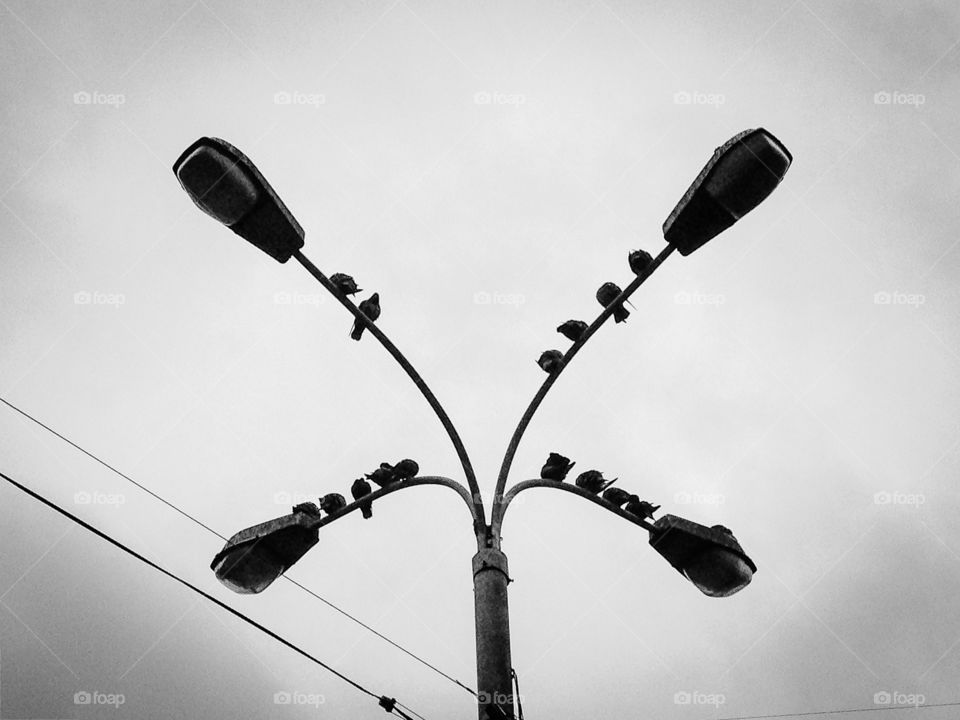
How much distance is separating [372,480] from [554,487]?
1246mm

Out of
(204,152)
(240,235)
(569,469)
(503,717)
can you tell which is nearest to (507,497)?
(569,469)

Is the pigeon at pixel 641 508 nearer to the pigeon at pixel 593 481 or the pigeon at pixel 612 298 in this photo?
the pigeon at pixel 593 481

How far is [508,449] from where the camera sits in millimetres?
4559

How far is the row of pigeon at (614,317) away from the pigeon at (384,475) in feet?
4.41

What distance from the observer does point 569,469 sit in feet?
15.3

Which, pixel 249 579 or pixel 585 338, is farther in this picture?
pixel 585 338

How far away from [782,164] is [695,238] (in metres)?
0.72

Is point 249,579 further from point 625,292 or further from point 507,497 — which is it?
point 625,292

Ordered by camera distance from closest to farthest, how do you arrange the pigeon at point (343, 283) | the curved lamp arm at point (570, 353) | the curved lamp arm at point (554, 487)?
the curved lamp arm at point (554, 487) < the curved lamp arm at point (570, 353) < the pigeon at point (343, 283)

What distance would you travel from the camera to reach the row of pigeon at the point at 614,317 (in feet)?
16.3

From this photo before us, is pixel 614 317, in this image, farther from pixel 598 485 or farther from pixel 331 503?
pixel 331 503

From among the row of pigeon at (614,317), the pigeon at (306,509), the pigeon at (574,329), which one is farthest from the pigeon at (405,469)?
the pigeon at (574,329)

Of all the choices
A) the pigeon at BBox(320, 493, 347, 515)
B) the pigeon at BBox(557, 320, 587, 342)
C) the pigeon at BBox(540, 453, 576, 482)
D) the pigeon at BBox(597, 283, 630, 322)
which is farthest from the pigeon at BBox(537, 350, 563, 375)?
the pigeon at BBox(320, 493, 347, 515)

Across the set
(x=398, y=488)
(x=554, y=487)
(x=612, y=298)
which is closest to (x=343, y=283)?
(x=398, y=488)
